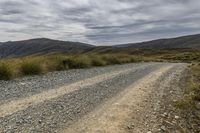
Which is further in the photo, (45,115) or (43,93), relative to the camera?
(43,93)

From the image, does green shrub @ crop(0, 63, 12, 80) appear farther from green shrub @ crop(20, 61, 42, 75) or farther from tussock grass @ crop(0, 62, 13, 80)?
green shrub @ crop(20, 61, 42, 75)

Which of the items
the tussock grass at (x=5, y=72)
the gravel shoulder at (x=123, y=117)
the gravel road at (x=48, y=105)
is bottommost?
the gravel shoulder at (x=123, y=117)

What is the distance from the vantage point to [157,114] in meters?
9.81

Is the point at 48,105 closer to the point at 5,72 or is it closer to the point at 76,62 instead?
the point at 5,72

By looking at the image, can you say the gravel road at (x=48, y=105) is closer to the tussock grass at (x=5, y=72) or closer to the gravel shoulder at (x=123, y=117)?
the gravel shoulder at (x=123, y=117)

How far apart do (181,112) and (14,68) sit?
41.0 feet

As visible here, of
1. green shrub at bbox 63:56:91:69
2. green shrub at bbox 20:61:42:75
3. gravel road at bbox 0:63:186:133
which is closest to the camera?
gravel road at bbox 0:63:186:133

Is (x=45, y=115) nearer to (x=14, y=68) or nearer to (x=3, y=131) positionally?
(x=3, y=131)

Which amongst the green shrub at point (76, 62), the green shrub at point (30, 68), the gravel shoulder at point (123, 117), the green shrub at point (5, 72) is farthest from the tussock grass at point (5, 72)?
the green shrub at point (76, 62)

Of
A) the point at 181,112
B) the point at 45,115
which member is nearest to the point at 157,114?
the point at 181,112

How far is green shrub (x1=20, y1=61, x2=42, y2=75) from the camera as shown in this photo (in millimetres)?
21109

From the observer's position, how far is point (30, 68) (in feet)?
70.3

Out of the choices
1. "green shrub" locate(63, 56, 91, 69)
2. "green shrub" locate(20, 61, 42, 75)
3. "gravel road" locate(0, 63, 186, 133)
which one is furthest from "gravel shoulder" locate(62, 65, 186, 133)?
"green shrub" locate(63, 56, 91, 69)

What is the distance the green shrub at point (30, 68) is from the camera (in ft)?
69.3
